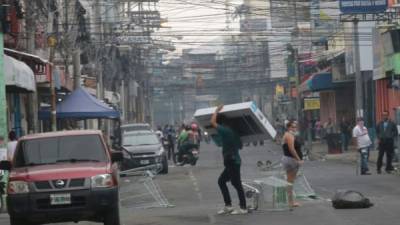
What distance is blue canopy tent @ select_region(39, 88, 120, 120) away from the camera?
1270 inches

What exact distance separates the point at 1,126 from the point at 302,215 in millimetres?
→ 8239

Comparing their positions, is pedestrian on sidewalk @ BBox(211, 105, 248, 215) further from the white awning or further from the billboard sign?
the billboard sign

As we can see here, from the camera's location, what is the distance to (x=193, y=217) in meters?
17.2

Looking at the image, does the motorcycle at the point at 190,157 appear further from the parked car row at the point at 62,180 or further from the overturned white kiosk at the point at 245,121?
the parked car row at the point at 62,180

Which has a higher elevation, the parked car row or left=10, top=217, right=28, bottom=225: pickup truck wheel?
the parked car row

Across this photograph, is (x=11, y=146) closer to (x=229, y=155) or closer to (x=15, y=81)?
(x=15, y=81)

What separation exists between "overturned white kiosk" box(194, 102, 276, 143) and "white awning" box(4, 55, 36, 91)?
6.45 metres

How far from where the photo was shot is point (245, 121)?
17734mm

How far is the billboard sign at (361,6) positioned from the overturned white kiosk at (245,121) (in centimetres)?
2019

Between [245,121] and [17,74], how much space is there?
25.7 feet

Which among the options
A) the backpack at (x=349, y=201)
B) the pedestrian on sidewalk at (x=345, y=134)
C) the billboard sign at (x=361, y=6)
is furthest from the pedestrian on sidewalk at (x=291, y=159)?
the pedestrian on sidewalk at (x=345, y=134)

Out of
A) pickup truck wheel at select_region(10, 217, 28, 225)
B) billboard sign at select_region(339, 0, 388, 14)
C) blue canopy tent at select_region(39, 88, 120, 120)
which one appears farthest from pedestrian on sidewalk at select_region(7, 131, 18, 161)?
billboard sign at select_region(339, 0, 388, 14)

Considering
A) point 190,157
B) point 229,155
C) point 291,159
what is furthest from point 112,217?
point 190,157

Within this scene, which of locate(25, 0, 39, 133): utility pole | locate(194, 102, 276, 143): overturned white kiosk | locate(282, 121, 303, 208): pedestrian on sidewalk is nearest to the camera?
locate(194, 102, 276, 143): overturned white kiosk
